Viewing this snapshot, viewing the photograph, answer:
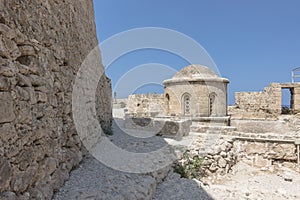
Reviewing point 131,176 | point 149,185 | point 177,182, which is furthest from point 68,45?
point 177,182

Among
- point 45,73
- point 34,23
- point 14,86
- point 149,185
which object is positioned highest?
point 34,23

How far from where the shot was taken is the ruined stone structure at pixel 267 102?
57.6 ft

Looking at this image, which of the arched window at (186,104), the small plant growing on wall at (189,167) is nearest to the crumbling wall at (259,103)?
the arched window at (186,104)

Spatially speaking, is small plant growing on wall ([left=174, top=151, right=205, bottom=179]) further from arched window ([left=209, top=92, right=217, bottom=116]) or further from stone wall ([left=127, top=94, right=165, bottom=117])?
stone wall ([left=127, top=94, right=165, bottom=117])

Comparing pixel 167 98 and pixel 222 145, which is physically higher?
pixel 167 98

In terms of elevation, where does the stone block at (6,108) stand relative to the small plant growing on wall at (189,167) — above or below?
above

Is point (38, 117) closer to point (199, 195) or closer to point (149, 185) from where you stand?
point (149, 185)

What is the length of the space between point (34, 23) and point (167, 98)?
1202 cm

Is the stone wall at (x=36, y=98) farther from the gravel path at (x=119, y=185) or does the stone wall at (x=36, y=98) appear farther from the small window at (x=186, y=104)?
the small window at (x=186, y=104)

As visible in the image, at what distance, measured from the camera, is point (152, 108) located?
2073 centimetres

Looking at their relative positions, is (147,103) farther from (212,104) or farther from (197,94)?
(212,104)

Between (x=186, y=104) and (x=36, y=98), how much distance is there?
11.5 meters

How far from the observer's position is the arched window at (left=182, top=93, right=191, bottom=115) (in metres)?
13.0

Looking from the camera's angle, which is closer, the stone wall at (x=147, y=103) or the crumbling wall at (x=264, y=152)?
the crumbling wall at (x=264, y=152)
